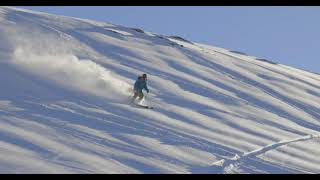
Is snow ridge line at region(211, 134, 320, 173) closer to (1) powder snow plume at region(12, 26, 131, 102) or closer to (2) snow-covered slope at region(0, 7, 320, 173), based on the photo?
(2) snow-covered slope at region(0, 7, 320, 173)

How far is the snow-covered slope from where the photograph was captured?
15.0 meters

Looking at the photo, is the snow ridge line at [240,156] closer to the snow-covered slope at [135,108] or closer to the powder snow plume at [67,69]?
the snow-covered slope at [135,108]

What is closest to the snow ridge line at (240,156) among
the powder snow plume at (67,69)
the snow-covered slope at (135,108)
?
the snow-covered slope at (135,108)

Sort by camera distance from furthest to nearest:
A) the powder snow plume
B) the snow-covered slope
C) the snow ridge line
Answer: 1. the powder snow plume
2. the snow ridge line
3. the snow-covered slope

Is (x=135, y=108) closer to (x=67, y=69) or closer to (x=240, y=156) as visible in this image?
(x=240, y=156)

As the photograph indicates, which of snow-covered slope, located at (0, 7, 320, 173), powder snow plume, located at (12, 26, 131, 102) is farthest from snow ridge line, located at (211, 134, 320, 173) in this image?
powder snow plume, located at (12, 26, 131, 102)

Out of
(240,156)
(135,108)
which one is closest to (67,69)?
(135,108)

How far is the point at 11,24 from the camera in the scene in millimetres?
35719

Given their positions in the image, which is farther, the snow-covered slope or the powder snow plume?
the powder snow plume

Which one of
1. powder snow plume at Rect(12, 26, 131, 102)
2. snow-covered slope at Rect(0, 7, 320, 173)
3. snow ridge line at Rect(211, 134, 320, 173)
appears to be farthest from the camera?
powder snow plume at Rect(12, 26, 131, 102)

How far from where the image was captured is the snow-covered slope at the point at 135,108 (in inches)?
591

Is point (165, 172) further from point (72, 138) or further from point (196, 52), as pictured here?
point (196, 52)

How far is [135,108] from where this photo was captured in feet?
73.7

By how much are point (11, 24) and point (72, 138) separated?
2127cm
